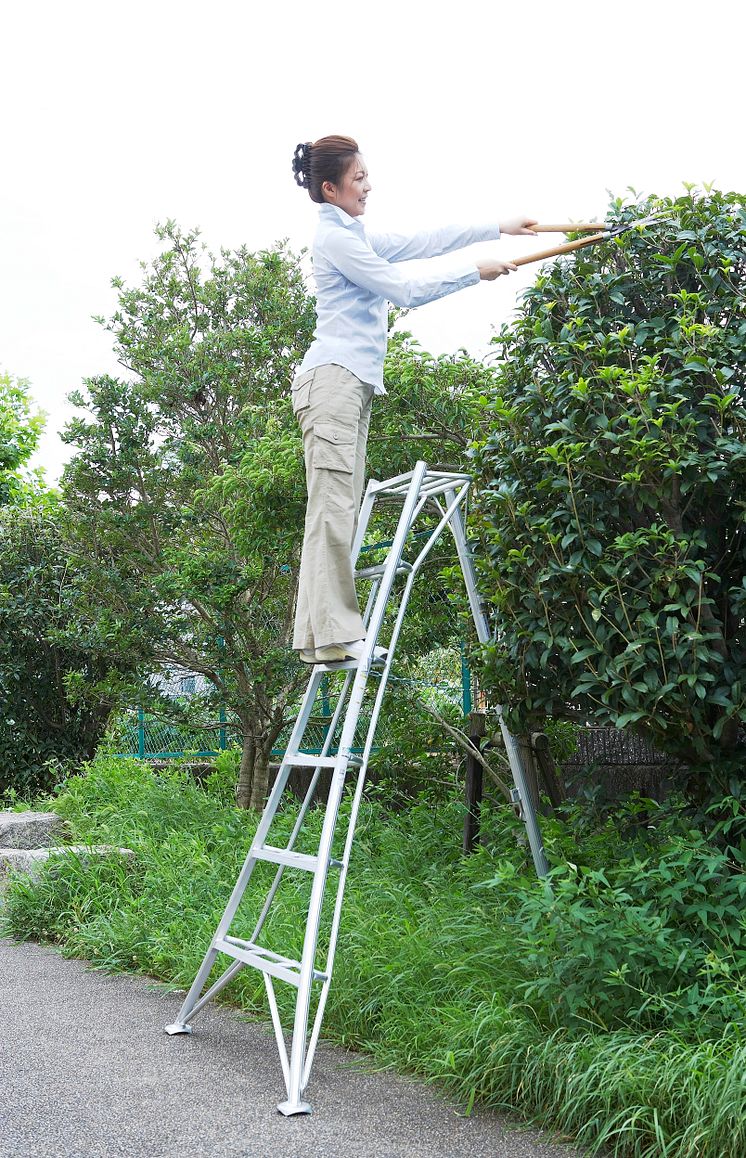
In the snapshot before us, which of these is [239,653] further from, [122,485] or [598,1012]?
[598,1012]

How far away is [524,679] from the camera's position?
3.92 meters

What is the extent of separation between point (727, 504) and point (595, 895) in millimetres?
1339

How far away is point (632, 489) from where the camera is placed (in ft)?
11.1

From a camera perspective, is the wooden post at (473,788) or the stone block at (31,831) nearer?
the wooden post at (473,788)

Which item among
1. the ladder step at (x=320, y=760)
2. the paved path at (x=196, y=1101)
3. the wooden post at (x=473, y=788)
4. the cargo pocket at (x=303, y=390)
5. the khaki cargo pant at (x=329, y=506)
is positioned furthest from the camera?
the wooden post at (x=473, y=788)


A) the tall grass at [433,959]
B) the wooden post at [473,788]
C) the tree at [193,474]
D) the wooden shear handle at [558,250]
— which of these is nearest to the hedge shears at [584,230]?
the wooden shear handle at [558,250]

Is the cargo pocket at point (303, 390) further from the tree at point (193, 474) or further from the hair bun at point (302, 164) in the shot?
the tree at point (193, 474)

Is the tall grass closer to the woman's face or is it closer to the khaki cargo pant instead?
the khaki cargo pant

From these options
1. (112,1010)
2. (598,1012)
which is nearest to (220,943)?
(112,1010)

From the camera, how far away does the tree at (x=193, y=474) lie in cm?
746

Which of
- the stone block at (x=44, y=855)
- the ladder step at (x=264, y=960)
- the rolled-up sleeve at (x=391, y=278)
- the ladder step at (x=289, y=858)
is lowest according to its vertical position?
the stone block at (x=44, y=855)

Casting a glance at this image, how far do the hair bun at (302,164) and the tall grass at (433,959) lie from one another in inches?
100

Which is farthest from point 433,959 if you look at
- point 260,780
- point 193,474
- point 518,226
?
point 193,474

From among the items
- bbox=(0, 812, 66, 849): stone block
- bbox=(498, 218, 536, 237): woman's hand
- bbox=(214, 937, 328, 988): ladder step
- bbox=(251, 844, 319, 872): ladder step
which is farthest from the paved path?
bbox=(0, 812, 66, 849): stone block
